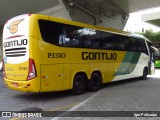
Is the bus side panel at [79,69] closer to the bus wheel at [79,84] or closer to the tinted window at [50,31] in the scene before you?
the bus wheel at [79,84]

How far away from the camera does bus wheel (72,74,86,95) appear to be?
11708mm

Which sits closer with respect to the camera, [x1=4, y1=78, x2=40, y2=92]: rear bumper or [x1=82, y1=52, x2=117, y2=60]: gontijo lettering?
[x1=4, y1=78, x2=40, y2=92]: rear bumper

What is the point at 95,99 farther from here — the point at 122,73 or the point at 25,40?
the point at 122,73

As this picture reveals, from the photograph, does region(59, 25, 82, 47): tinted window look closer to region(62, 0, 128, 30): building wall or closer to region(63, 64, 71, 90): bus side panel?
region(63, 64, 71, 90): bus side panel

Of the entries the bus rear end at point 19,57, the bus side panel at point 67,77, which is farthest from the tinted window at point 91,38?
the bus rear end at point 19,57

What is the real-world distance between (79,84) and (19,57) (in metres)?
2.94

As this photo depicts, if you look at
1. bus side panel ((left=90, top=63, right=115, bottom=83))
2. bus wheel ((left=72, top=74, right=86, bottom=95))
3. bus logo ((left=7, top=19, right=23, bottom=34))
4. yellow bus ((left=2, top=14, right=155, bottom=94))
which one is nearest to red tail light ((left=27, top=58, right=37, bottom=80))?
yellow bus ((left=2, top=14, right=155, bottom=94))

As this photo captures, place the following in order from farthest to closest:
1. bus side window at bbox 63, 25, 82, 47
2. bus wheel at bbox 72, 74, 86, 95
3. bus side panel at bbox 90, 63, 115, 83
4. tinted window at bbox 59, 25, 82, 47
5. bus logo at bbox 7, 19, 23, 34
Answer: bus side panel at bbox 90, 63, 115, 83 < bus wheel at bbox 72, 74, 86, 95 < bus side window at bbox 63, 25, 82, 47 < tinted window at bbox 59, 25, 82, 47 < bus logo at bbox 7, 19, 23, 34

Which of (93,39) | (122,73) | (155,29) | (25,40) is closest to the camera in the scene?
(25,40)

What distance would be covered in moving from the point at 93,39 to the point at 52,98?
358cm

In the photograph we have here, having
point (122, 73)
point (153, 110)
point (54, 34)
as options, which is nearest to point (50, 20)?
point (54, 34)

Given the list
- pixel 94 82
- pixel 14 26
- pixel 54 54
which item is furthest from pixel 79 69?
pixel 14 26

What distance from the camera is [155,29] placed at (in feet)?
174

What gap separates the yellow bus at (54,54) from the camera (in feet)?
32.8
